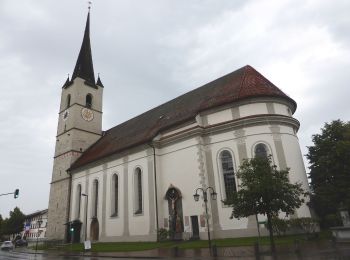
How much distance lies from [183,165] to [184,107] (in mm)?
7755

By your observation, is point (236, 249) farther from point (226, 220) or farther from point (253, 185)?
point (226, 220)

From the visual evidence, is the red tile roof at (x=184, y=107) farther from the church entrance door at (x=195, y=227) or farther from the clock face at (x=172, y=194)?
the church entrance door at (x=195, y=227)

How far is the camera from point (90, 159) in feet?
126

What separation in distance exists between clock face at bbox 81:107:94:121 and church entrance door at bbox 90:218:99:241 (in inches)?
650

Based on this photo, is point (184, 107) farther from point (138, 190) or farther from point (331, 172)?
point (331, 172)

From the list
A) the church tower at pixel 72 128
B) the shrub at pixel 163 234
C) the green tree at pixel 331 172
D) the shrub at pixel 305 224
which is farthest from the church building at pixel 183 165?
the green tree at pixel 331 172

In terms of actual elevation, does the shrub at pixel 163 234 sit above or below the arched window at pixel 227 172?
below

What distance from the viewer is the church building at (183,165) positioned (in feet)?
85.5

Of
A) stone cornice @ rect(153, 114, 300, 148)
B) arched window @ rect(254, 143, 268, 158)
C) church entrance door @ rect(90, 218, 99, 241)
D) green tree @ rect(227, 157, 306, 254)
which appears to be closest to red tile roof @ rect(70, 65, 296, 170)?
stone cornice @ rect(153, 114, 300, 148)

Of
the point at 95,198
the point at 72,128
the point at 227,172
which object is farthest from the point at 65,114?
the point at 227,172

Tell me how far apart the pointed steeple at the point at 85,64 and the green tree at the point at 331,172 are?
34717 millimetres

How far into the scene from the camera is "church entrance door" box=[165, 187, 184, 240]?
2720cm

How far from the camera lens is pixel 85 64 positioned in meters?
50.1

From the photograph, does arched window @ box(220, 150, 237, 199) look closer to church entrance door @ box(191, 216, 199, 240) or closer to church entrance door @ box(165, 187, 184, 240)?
church entrance door @ box(191, 216, 199, 240)
